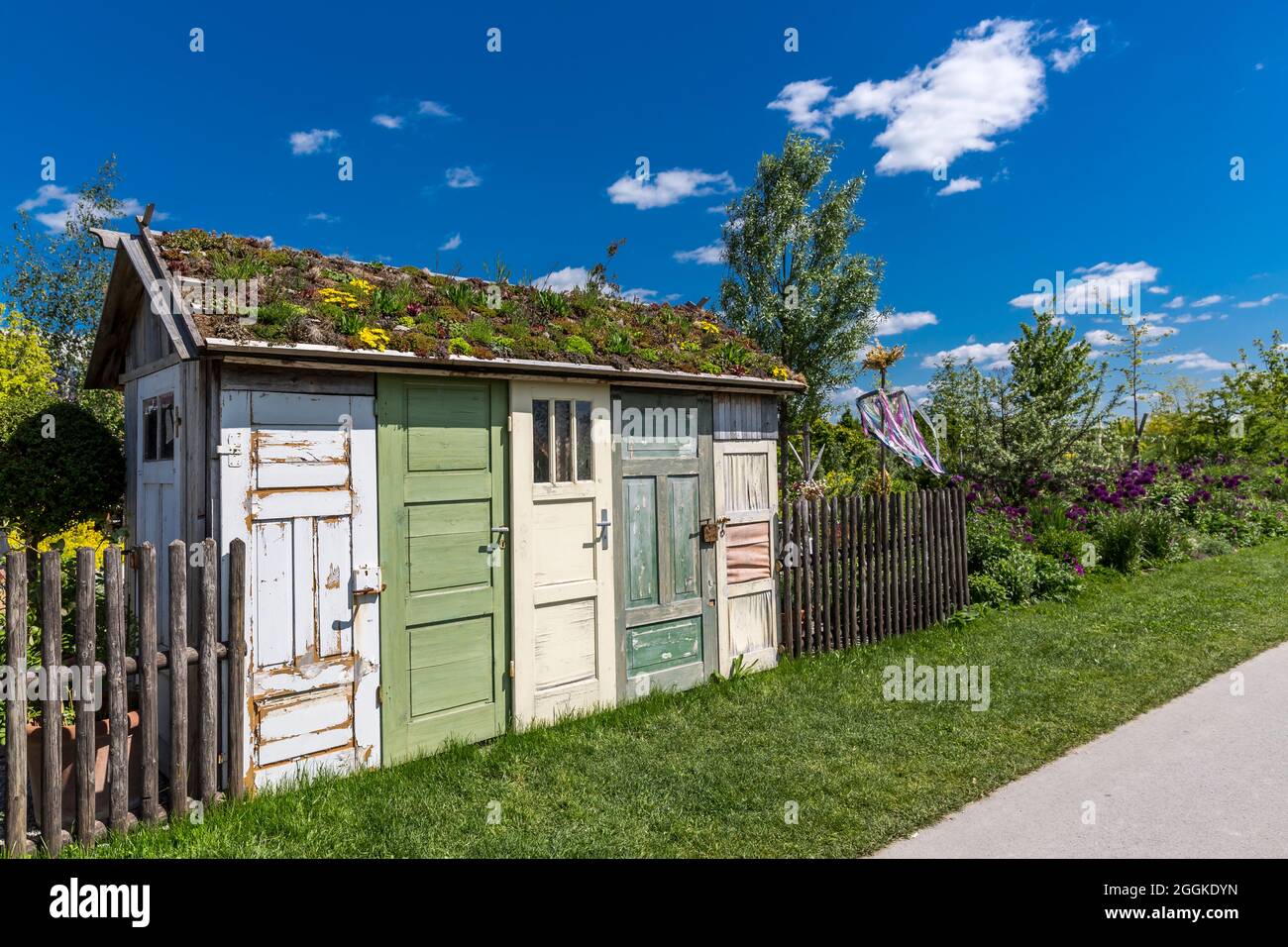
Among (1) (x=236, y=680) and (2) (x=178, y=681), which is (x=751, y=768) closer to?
(1) (x=236, y=680)

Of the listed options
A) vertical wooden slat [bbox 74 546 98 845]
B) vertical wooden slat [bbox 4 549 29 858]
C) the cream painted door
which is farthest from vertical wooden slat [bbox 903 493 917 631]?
vertical wooden slat [bbox 4 549 29 858]

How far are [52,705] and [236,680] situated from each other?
2.87 feet

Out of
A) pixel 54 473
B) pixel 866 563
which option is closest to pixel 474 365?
pixel 54 473

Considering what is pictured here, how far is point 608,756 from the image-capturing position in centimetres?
516

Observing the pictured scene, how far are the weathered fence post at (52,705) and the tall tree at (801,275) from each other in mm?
16879

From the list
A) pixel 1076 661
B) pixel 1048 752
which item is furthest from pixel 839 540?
pixel 1048 752

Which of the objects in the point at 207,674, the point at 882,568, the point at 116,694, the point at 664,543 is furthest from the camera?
the point at 882,568

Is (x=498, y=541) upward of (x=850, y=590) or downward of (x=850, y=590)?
upward

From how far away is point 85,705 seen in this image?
12.8 feet

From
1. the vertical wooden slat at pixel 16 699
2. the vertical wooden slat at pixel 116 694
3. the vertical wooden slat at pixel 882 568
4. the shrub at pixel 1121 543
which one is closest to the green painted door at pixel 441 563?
the vertical wooden slat at pixel 116 694

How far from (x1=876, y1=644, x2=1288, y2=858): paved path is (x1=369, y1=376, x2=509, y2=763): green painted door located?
3068mm

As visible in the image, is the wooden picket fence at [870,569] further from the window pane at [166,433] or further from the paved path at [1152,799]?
the window pane at [166,433]

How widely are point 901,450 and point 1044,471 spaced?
4.29 m
